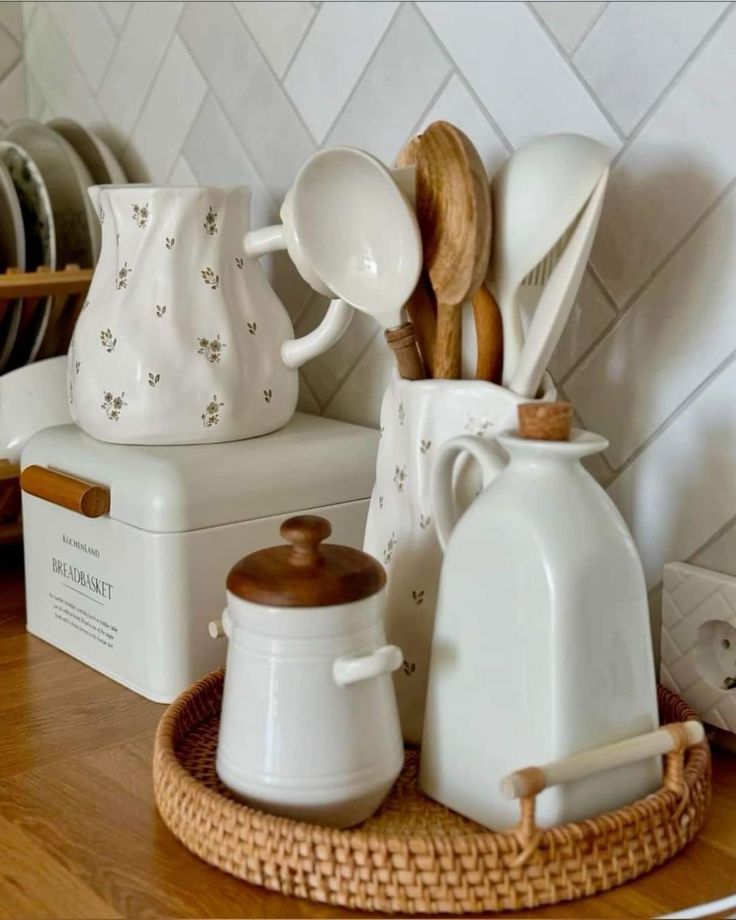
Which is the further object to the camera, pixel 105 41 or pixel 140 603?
pixel 105 41

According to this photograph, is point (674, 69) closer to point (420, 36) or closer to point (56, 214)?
point (420, 36)

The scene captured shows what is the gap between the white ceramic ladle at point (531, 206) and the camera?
69cm

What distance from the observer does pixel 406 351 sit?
0.75 m

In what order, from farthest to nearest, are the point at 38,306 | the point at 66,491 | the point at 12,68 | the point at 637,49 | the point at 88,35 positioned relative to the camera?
the point at 12,68 → the point at 88,35 → the point at 38,306 → the point at 66,491 → the point at 637,49

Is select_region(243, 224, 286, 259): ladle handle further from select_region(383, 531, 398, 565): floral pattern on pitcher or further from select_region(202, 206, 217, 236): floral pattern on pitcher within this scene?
select_region(383, 531, 398, 565): floral pattern on pitcher

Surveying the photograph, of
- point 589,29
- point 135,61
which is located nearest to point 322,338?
point 589,29

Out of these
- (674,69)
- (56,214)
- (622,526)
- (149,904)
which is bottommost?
(149,904)

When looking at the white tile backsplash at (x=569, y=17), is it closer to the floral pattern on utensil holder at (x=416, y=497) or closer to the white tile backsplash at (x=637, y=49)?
the white tile backsplash at (x=637, y=49)

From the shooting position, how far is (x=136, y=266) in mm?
946

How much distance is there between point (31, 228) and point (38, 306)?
11 centimetres

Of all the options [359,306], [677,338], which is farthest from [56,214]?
[677,338]

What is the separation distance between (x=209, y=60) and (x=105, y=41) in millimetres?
218

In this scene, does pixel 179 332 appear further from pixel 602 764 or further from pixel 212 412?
pixel 602 764

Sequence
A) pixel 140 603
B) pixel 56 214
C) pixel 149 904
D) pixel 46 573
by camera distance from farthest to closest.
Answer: pixel 56 214 < pixel 46 573 < pixel 140 603 < pixel 149 904
